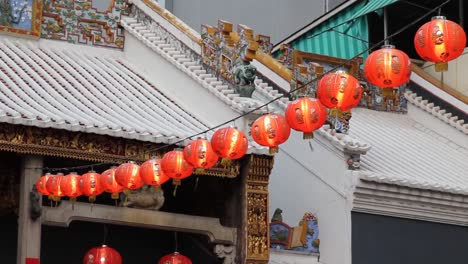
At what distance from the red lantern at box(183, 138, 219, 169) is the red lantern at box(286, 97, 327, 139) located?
1279 mm

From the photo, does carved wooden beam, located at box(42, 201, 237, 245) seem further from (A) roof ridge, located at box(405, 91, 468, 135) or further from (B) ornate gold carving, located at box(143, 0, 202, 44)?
(A) roof ridge, located at box(405, 91, 468, 135)

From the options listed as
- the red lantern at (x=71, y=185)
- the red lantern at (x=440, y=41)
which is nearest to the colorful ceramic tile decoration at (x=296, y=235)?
the red lantern at (x=71, y=185)

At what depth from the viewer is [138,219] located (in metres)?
15.9

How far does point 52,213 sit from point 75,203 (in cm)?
34

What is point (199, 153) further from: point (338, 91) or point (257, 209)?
point (338, 91)

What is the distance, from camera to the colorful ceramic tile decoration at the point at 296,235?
17.3 meters

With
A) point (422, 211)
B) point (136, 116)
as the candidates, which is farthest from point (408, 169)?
point (136, 116)

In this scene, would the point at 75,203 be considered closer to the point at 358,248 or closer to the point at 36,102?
the point at 36,102

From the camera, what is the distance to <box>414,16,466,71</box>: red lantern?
456 inches

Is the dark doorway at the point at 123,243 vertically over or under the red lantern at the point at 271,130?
under

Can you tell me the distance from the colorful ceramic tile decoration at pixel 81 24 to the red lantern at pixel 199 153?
17.2ft

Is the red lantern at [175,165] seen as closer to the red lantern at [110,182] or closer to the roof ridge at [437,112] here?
the red lantern at [110,182]

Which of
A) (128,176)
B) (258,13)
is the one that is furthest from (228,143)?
(258,13)

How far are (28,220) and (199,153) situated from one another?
2412mm
